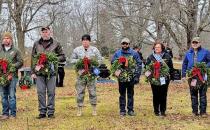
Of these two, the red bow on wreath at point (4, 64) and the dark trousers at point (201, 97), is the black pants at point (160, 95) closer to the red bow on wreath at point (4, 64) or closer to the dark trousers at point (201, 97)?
the dark trousers at point (201, 97)

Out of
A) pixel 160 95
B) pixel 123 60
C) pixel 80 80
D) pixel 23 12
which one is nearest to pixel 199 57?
pixel 160 95

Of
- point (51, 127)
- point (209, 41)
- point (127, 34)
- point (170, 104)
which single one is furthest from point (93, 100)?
point (209, 41)

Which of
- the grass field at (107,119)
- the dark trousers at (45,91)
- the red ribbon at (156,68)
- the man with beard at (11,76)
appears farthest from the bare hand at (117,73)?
the man with beard at (11,76)

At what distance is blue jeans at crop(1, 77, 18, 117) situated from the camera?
1164cm

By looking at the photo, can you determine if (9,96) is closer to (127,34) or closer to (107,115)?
(107,115)

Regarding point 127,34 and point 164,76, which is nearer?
point 164,76

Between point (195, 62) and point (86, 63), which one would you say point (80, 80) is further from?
point (195, 62)

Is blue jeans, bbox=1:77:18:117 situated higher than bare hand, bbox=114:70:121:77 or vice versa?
bare hand, bbox=114:70:121:77

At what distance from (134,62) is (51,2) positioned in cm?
2672

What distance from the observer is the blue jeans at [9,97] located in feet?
38.2

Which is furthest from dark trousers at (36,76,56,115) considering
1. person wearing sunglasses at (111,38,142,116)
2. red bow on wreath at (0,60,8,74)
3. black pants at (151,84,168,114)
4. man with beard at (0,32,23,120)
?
black pants at (151,84,168,114)

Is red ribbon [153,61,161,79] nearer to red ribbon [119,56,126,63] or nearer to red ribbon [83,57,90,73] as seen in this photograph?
red ribbon [119,56,126,63]

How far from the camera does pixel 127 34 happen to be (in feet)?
120

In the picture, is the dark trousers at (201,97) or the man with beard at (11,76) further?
the dark trousers at (201,97)
